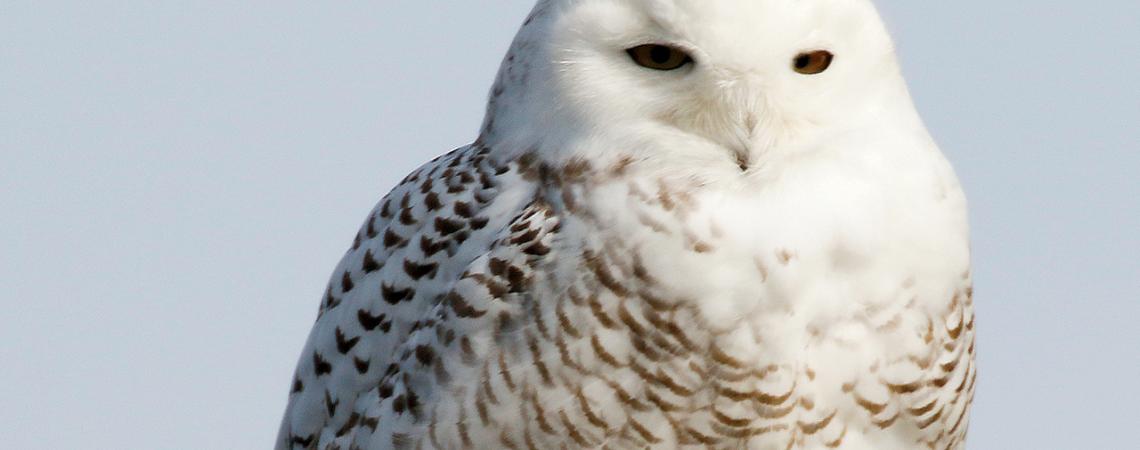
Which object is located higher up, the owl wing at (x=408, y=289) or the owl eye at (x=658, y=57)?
the owl eye at (x=658, y=57)

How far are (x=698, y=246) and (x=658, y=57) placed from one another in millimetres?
339

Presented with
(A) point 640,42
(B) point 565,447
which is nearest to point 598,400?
(B) point 565,447

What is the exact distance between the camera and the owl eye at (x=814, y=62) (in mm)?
3598

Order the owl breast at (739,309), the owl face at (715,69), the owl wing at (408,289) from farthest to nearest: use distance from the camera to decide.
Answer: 1. the owl wing at (408,289)
2. the owl breast at (739,309)
3. the owl face at (715,69)

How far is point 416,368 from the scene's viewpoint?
391cm

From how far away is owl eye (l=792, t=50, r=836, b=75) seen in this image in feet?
11.8

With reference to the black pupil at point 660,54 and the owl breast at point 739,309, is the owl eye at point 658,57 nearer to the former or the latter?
the black pupil at point 660,54

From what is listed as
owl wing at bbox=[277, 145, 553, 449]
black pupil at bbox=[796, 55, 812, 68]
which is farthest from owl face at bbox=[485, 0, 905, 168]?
owl wing at bbox=[277, 145, 553, 449]

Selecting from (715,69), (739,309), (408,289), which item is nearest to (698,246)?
(739,309)

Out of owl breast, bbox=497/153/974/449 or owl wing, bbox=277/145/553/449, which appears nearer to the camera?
owl breast, bbox=497/153/974/449

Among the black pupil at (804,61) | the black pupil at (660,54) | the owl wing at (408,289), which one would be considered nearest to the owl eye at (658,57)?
the black pupil at (660,54)

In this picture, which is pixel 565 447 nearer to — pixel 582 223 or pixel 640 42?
pixel 582 223

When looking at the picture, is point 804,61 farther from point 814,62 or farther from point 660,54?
point 660,54

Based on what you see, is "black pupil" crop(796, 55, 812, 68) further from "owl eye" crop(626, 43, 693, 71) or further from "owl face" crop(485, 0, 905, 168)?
"owl eye" crop(626, 43, 693, 71)
